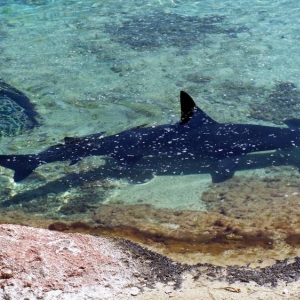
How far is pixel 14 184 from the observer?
6.49 meters

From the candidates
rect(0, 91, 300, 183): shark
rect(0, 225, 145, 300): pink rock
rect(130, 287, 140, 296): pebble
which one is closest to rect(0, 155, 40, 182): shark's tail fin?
rect(0, 91, 300, 183): shark

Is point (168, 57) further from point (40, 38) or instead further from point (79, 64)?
point (40, 38)

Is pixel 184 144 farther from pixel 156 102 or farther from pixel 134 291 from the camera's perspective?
pixel 134 291

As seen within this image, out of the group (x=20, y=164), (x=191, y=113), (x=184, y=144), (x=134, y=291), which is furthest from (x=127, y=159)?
(x=134, y=291)

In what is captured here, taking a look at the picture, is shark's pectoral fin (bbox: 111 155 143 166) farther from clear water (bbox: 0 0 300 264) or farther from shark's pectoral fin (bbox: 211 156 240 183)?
shark's pectoral fin (bbox: 211 156 240 183)

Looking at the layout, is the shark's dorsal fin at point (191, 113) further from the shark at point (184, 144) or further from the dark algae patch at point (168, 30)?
the dark algae patch at point (168, 30)

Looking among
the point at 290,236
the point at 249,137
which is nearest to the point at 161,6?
the point at 249,137

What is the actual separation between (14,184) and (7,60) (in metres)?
4.28

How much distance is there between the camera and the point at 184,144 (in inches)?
264

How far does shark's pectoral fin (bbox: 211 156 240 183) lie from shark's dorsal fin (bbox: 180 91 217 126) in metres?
0.57

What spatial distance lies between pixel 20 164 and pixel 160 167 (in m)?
1.55

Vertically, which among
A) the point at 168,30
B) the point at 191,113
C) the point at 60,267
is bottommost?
the point at 60,267

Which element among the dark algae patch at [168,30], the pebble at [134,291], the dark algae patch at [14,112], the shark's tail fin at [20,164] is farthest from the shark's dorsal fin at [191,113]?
the dark algae patch at [168,30]

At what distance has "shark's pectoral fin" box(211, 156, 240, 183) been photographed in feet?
21.1
